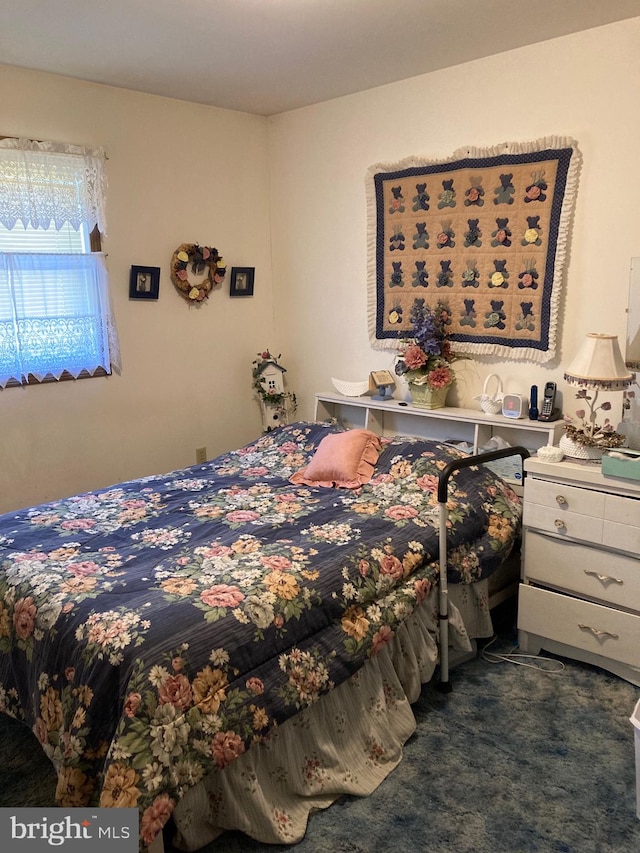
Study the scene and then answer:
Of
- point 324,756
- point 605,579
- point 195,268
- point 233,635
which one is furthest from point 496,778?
point 195,268

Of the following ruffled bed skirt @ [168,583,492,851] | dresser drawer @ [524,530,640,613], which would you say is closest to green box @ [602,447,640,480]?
dresser drawer @ [524,530,640,613]

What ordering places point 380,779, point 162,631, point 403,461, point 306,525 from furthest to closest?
point 403,461
point 306,525
point 380,779
point 162,631

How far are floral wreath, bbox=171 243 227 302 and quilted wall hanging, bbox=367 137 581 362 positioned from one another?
0.94 m

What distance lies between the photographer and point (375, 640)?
7.11 ft

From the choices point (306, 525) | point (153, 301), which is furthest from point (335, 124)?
point (306, 525)

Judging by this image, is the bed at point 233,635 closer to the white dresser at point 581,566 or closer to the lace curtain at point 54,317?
the white dresser at point 581,566

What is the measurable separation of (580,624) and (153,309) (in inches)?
107

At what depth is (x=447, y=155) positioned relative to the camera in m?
3.39

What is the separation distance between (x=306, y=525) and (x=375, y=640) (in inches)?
22.1

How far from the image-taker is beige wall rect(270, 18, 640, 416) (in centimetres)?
285

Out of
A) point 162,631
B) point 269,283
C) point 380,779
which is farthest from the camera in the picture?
point 269,283

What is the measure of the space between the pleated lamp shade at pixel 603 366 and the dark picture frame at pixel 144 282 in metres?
2.35

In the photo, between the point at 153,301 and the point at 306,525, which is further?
the point at 153,301

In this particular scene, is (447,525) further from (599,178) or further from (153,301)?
(153,301)
